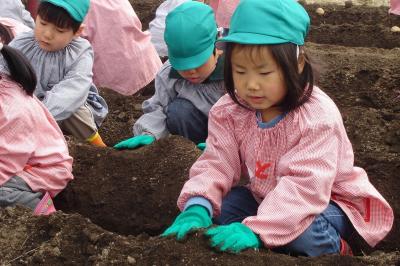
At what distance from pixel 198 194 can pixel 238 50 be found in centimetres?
62

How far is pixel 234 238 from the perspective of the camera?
2221 mm

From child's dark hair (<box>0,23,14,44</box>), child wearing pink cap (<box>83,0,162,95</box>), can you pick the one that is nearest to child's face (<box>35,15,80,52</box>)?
child's dark hair (<box>0,23,14,44</box>)

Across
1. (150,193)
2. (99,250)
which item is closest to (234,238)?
(99,250)

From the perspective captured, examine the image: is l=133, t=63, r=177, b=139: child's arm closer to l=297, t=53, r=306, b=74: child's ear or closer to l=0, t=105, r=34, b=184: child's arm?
l=0, t=105, r=34, b=184: child's arm

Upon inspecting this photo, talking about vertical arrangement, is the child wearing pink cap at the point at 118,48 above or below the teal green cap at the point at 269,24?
below

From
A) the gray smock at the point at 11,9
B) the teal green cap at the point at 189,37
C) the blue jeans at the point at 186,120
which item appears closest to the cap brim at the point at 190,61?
the teal green cap at the point at 189,37

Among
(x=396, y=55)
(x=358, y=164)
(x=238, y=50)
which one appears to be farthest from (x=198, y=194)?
(x=396, y=55)

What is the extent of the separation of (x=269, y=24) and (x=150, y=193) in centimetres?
131

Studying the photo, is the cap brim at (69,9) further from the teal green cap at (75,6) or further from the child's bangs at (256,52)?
the child's bangs at (256,52)

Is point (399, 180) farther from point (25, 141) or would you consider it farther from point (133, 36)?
point (133, 36)

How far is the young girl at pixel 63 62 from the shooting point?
11.7 ft

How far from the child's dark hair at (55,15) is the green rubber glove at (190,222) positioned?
5.24 feet

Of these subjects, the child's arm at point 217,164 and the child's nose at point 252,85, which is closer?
the child's nose at point 252,85

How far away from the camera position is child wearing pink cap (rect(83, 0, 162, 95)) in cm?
466
